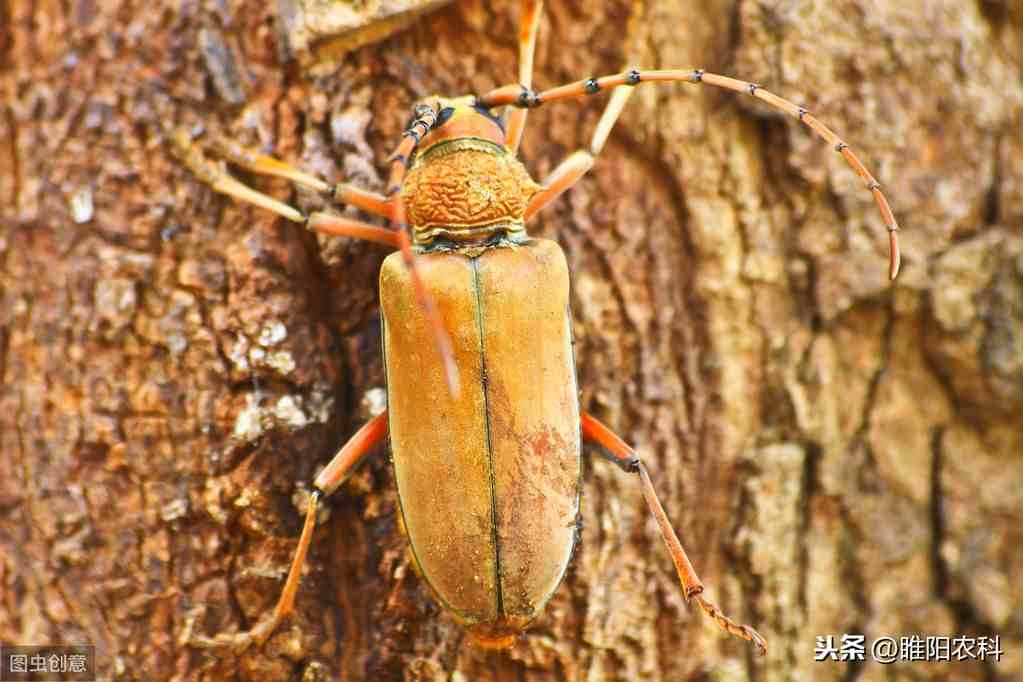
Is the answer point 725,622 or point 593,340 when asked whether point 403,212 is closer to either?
point 593,340

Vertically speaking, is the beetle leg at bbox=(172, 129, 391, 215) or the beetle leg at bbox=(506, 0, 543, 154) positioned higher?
the beetle leg at bbox=(506, 0, 543, 154)

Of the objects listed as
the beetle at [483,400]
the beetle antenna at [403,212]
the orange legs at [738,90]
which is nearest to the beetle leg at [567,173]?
the beetle at [483,400]

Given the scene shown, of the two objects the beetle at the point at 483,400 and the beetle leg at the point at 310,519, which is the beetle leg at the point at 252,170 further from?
the beetle leg at the point at 310,519

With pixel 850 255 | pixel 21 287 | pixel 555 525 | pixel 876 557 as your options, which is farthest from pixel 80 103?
pixel 876 557

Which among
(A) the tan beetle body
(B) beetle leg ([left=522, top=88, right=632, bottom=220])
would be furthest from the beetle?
(B) beetle leg ([left=522, top=88, right=632, bottom=220])

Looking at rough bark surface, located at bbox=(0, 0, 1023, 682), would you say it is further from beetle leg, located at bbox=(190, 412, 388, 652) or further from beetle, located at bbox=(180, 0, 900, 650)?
beetle, located at bbox=(180, 0, 900, 650)

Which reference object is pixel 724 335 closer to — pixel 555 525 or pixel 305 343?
pixel 555 525
